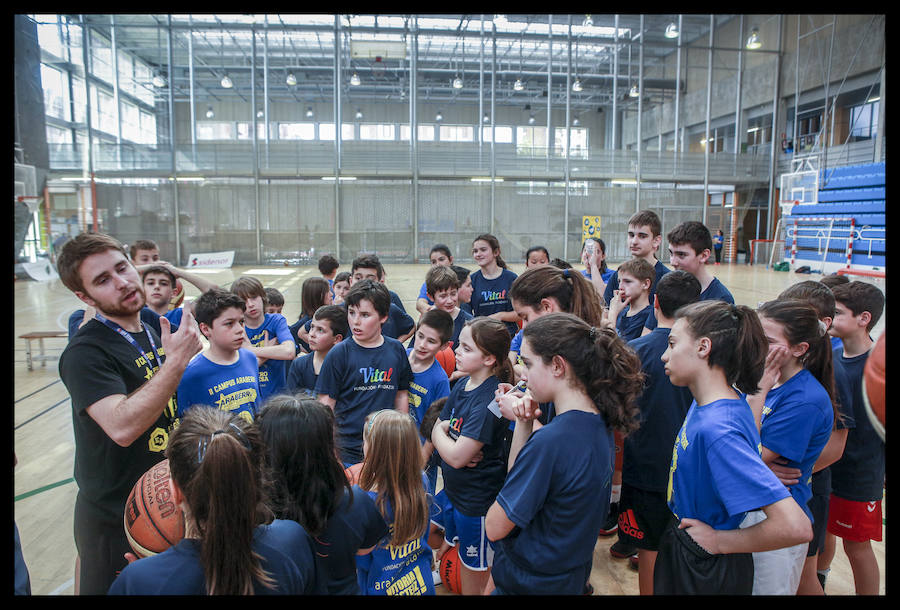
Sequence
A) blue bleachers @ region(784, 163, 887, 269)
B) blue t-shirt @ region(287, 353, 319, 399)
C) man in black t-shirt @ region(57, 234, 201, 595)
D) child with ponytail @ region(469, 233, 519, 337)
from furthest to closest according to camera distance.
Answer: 1. blue bleachers @ region(784, 163, 887, 269)
2. child with ponytail @ region(469, 233, 519, 337)
3. blue t-shirt @ region(287, 353, 319, 399)
4. man in black t-shirt @ region(57, 234, 201, 595)

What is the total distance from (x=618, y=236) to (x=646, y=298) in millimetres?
22762

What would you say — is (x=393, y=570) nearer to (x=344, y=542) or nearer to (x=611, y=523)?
(x=344, y=542)

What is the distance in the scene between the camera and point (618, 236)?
25.6m

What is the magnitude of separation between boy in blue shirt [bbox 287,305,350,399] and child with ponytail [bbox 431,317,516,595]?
1408mm

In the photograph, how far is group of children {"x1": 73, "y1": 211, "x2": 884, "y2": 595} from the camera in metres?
1.64

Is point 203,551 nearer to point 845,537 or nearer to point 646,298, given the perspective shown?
point 845,537

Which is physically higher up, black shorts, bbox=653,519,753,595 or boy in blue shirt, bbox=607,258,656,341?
boy in blue shirt, bbox=607,258,656,341

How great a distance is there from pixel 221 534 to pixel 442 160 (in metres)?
24.7

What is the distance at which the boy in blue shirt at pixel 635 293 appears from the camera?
403 cm

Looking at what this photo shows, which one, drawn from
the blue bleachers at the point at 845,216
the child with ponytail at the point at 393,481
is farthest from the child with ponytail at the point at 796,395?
the blue bleachers at the point at 845,216

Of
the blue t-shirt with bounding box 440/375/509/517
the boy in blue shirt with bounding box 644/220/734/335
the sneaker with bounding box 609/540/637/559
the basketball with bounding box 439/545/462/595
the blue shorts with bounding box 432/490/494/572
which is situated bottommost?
the sneaker with bounding box 609/540/637/559

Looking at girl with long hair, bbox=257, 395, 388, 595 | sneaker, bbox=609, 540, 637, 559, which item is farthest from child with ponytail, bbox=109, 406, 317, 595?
sneaker, bbox=609, 540, 637, 559

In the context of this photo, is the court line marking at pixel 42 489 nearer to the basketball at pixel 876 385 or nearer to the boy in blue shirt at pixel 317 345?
the boy in blue shirt at pixel 317 345

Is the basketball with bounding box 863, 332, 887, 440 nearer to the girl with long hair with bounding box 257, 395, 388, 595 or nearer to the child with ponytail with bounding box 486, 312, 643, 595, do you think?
the child with ponytail with bounding box 486, 312, 643, 595
